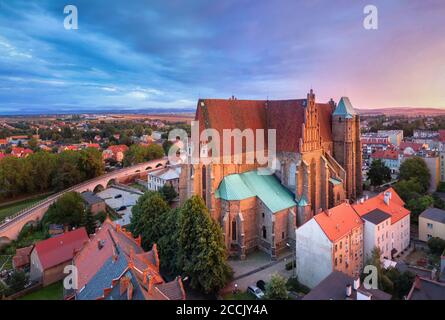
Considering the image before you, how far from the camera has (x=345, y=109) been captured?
41406 millimetres

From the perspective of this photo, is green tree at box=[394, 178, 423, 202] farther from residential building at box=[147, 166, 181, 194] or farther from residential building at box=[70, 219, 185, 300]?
residential building at box=[147, 166, 181, 194]

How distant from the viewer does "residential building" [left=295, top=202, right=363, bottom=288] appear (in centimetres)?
2564

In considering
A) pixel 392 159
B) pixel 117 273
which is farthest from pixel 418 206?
pixel 117 273

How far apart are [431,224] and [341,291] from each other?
21399 mm

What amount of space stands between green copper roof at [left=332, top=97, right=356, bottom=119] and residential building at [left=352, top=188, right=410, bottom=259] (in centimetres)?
1140

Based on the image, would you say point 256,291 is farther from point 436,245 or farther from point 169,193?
point 169,193

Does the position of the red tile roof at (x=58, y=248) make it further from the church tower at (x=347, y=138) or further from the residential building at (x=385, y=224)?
the church tower at (x=347, y=138)

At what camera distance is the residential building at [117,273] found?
1683cm

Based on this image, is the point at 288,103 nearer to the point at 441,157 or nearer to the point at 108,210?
the point at 108,210

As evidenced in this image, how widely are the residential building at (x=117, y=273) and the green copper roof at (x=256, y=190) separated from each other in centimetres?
1066

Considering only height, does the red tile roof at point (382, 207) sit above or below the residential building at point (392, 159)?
below

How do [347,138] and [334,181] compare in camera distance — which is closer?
[334,181]

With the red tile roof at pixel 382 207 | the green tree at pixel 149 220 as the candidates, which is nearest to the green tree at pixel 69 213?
the green tree at pixel 149 220
